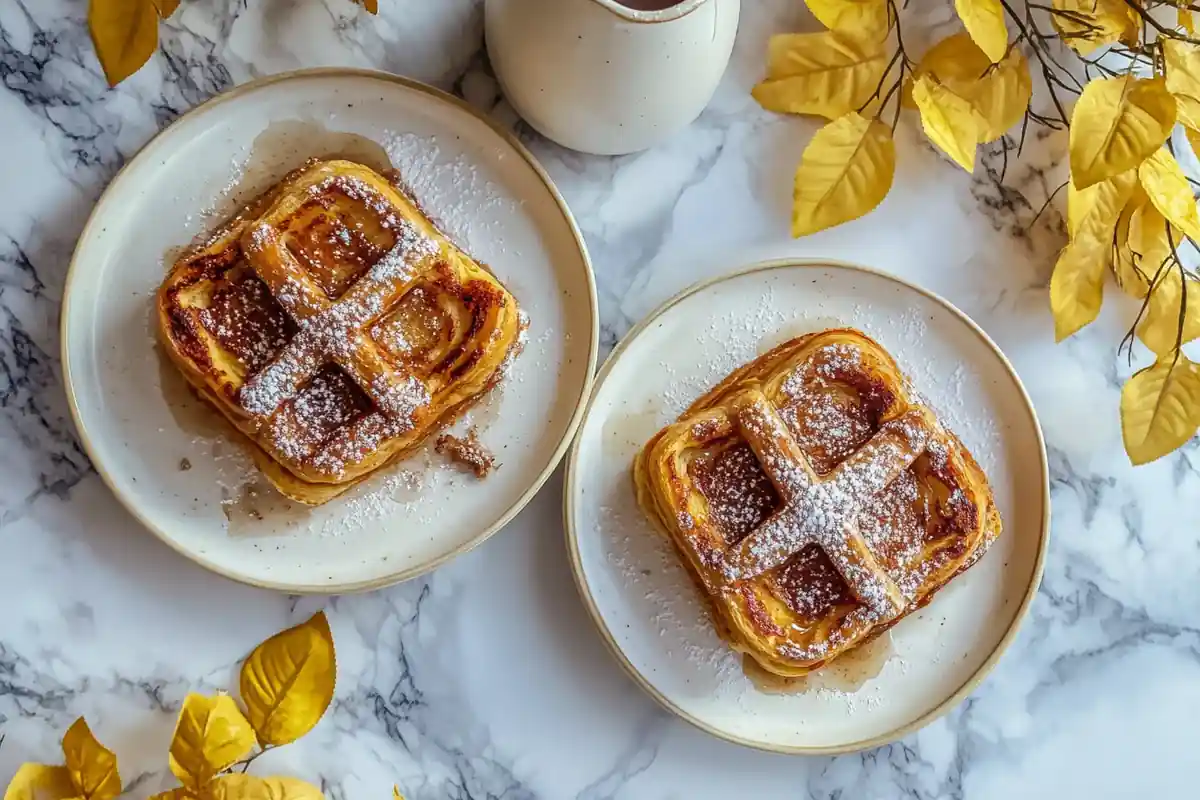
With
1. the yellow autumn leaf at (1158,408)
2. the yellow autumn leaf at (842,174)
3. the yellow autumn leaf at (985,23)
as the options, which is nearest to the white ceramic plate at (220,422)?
the yellow autumn leaf at (842,174)

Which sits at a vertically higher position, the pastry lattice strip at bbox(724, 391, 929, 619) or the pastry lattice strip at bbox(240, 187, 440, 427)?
the pastry lattice strip at bbox(240, 187, 440, 427)

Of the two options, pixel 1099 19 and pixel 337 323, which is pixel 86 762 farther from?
pixel 1099 19

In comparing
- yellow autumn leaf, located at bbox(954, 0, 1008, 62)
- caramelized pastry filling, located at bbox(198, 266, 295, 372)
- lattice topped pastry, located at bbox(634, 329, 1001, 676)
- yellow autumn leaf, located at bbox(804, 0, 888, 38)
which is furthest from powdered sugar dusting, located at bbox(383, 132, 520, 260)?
yellow autumn leaf, located at bbox(954, 0, 1008, 62)

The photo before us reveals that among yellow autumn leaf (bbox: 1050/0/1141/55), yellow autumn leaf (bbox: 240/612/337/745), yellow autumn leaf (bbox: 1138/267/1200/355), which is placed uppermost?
yellow autumn leaf (bbox: 1050/0/1141/55)

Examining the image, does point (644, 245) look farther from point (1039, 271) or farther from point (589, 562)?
point (1039, 271)

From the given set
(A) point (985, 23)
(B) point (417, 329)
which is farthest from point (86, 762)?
(A) point (985, 23)

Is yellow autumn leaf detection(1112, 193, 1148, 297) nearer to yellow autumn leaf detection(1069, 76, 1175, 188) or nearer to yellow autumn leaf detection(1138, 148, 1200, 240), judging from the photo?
yellow autumn leaf detection(1138, 148, 1200, 240)

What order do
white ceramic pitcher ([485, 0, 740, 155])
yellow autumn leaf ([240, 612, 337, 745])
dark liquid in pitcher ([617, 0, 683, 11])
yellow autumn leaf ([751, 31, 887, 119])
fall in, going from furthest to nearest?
yellow autumn leaf ([751, 31, 887, 119])
yellow autumn leaf ([240, 612, 337, 745])
dark liquid in pitcher ([617, 0, 683, 11])
white ceramic pitcher ([485, 0, 740, 155])

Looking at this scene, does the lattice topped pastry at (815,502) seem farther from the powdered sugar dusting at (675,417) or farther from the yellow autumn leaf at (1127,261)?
the yellow autumn leaf at (1127,261)
